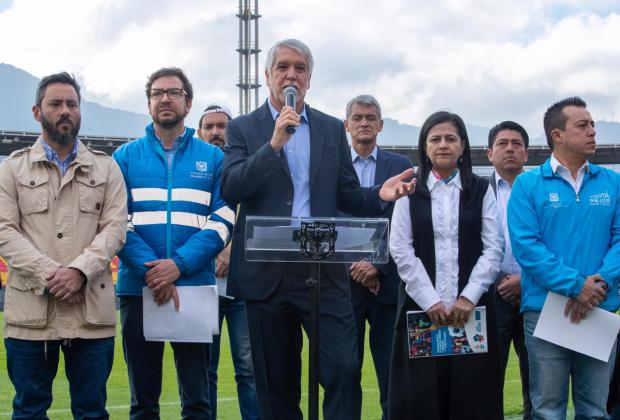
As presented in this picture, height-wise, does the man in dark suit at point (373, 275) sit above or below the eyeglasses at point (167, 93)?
below

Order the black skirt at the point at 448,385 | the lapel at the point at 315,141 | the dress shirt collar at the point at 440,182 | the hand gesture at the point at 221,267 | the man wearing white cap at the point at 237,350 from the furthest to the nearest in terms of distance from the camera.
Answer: the hand gesture at the point at 221,267 < the man wearing white cap at the point at 237,350 < the dress shirt collar at the point at 440,182 < the black skirt at the point at 448,385 < the lapel at the point at 315,141

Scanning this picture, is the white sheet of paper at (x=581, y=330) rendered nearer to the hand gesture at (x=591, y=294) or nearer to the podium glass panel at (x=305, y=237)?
the hand gesture at (x=591, y=294)

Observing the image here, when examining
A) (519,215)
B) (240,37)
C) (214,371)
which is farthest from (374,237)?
(240,37)

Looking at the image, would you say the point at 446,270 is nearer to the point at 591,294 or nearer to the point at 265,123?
the point at 591,294

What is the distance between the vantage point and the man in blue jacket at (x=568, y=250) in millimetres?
4391

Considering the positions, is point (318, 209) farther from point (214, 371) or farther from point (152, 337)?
point (214, 371)

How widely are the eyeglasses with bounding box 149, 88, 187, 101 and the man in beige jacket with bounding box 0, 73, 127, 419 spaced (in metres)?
0.44

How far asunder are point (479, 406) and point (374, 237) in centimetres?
122

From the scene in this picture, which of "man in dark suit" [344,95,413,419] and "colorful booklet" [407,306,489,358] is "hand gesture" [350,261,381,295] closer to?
"man in dark suit" [344,95,413,419]

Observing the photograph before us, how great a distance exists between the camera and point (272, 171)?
3852 mm

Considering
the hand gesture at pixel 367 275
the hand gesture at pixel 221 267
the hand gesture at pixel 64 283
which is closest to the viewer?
the hand gesture at pixel 64 283

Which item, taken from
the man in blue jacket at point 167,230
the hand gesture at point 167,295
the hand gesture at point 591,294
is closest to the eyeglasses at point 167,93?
the man in blue jacket at point 167,230

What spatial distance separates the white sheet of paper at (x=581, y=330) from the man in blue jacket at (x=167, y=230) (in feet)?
5.82

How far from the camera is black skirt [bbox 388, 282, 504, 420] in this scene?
4.30 metres
